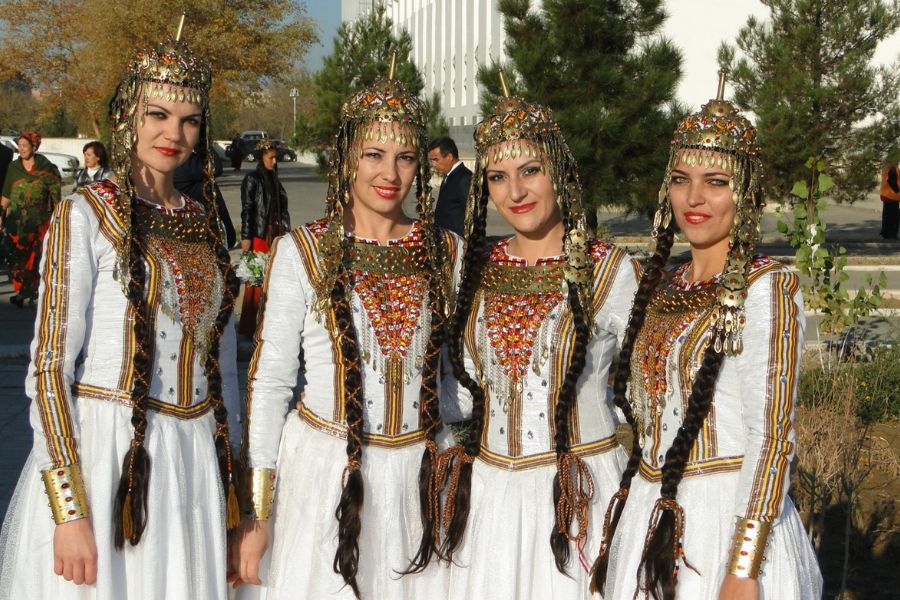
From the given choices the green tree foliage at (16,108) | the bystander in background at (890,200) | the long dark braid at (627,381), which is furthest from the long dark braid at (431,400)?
the green tree foliage at (16,108)

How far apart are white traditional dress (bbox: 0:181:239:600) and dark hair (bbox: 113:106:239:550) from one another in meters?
0.03

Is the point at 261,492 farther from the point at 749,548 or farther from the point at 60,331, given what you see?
the point at 749,548

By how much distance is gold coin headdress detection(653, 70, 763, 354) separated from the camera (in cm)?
283

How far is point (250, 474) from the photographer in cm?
334

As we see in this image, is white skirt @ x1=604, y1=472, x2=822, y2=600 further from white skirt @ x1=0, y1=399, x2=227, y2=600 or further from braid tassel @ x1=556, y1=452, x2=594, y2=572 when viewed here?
white skirt @ x1=0, y1=399, x2=227, y2=600

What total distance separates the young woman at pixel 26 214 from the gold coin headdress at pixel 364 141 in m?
9.31

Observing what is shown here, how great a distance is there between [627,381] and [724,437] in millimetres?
416

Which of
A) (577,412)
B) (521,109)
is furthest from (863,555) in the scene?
(521,109)

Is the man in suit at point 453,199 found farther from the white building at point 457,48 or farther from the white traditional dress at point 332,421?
the white building at point 457,48

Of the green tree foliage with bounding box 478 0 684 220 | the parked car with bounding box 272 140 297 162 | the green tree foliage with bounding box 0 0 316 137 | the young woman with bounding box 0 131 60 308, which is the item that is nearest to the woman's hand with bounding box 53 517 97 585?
the young woman with bounding box 0 131 60 308

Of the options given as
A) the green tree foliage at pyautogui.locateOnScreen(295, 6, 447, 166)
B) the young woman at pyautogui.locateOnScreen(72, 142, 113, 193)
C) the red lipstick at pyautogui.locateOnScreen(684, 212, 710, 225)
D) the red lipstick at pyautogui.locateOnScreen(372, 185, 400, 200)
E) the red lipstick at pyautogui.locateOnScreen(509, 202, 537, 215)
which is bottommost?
the red lipstick at pyautogui.locateOnScreen(684, 212, 710, 225)

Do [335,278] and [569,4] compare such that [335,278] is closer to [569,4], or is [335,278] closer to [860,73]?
[569,4]

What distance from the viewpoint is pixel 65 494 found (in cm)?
297

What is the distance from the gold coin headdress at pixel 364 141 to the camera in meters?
3.42
